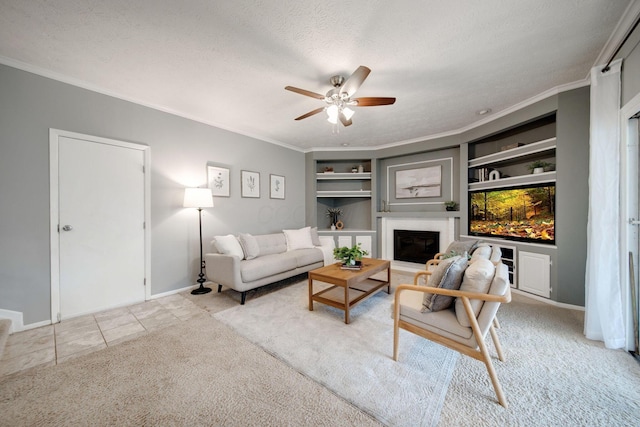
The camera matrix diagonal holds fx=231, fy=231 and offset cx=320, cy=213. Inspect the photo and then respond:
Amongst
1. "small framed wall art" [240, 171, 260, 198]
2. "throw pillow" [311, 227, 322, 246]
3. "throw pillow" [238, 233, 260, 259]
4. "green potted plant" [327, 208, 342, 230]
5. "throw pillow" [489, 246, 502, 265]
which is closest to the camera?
"throw pillow" [489, 246, 502, 265]

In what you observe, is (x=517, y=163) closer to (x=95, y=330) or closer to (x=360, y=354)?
(x=360, y=354)

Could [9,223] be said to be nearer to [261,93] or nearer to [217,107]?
[217,107]

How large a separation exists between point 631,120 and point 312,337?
323 centimetres

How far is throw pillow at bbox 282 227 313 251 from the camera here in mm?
4234

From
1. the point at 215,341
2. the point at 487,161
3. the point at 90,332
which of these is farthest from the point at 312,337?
the point at 487,161

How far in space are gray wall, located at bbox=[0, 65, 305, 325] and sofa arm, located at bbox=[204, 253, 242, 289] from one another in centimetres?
49

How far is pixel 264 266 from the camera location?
317 centimetres

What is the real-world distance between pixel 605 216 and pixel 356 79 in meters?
2.47

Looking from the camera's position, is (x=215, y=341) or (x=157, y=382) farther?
(x=215, y=341)

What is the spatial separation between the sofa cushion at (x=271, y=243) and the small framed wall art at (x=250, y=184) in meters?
0.87

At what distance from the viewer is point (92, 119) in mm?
2674

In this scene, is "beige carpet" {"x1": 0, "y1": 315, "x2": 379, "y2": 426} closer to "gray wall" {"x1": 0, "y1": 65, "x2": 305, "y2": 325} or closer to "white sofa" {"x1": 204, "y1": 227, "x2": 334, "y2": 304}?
"white sofa" {"x1": 204, "y1": 227, "x2": 334, "y2": 304}

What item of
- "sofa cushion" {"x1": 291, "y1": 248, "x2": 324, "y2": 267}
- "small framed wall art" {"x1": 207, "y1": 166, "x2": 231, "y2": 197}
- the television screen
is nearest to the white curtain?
the television screen

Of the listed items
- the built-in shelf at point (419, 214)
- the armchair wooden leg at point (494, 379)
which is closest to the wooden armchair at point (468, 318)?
the armchair wooden leg at point (494, 379)
